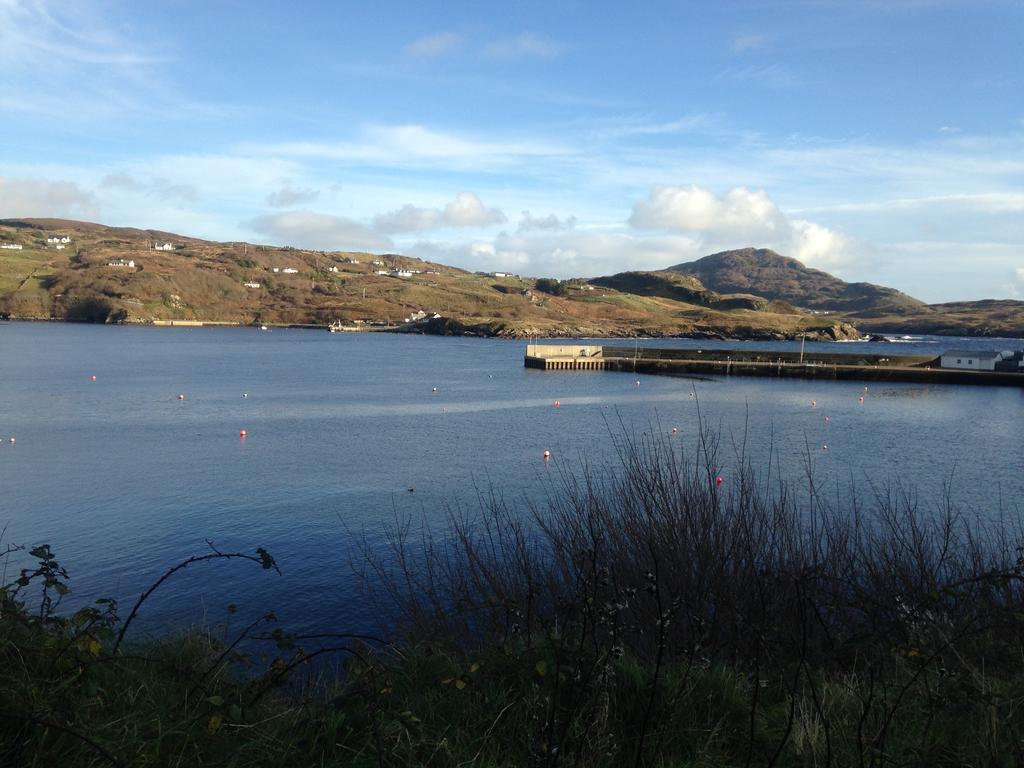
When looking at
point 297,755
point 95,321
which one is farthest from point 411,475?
point 95,321

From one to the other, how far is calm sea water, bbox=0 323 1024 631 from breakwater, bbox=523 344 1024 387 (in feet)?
18.0

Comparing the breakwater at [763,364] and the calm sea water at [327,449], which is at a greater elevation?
the breakwater at [763,364]

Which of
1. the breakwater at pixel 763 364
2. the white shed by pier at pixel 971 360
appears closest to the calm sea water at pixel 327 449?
the breakwater at pixel 763 364

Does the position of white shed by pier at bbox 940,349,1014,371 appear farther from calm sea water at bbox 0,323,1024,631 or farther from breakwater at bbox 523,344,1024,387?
calm sea water at bbox 0,323,1024,631

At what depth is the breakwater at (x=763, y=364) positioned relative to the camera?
3467 inches

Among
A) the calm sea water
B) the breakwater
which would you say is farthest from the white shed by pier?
the calm sea water

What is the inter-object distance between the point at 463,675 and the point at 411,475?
27.0 m

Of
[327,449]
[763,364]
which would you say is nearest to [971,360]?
[763,364]

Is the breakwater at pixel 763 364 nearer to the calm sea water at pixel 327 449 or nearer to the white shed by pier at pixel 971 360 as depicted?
the white shed by pier at pixel 971 360

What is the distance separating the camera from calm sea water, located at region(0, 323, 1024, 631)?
21.7 m

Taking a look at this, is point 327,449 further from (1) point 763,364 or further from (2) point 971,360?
(2) point 971,360

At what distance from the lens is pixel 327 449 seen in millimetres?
40125

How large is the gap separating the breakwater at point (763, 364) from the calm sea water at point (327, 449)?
549 cm

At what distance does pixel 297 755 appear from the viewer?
5473mm
